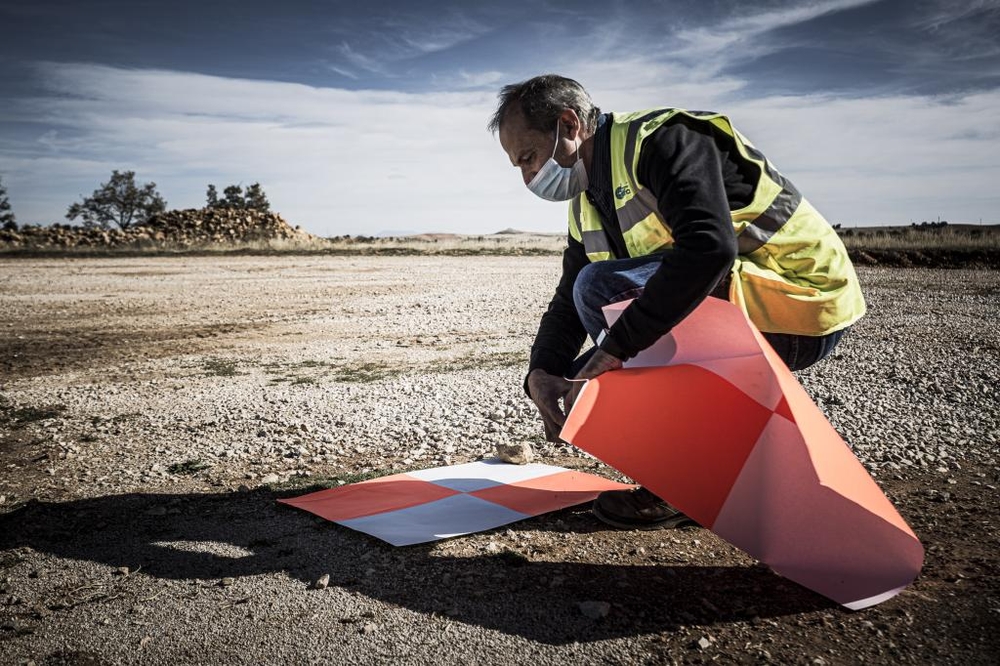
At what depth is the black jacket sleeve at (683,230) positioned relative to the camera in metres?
2.05

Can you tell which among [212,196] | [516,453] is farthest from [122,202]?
[516,453]

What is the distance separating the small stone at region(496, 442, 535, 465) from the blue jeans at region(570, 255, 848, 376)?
3.70 feet

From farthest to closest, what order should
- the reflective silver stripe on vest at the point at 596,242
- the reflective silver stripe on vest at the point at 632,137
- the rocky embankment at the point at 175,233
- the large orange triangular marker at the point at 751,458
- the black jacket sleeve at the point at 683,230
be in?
1. the rocky embankment at the point at 175,233
2. the reflective silver stripe on vest at the point at 596,242
3. the reflective silver stripe on vest at the point at 632,137
4. the large orange triangular marker at the point at 751,458
5. the black jacket sleeve at the point at 683,230

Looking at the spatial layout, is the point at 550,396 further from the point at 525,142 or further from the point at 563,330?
the point at 525,142

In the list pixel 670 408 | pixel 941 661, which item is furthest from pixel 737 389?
pixel 941 661

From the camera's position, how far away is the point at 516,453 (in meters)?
3.70

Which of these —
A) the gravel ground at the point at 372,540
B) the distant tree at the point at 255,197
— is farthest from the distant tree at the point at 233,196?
the gravel ground at the point at 372,540

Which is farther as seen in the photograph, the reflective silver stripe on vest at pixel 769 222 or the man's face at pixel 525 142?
the man's face at pixel 525 142

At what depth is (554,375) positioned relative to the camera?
2881 millimetres

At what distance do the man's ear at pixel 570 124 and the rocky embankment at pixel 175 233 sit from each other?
2791 centimetres

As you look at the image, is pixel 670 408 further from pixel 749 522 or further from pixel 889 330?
pixel 889 330

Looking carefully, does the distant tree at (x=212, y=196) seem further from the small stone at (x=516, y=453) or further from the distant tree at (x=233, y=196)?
the small stone at (x=516, y=453)

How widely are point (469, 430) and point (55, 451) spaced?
7.64ft

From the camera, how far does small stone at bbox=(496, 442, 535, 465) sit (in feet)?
12.1
